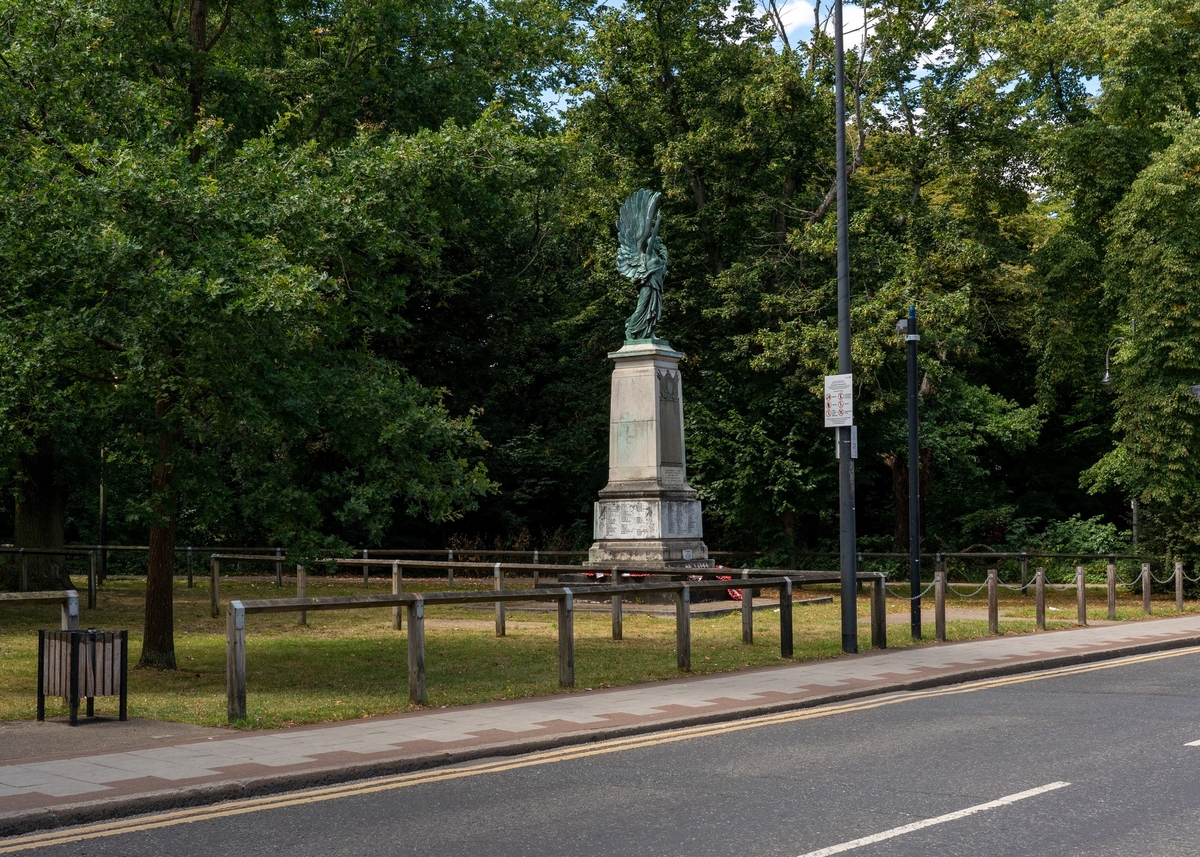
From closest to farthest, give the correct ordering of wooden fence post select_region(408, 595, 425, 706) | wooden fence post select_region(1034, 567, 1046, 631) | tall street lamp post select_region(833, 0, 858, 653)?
wooden fence post select_region(408, 595, 425, 706) → tall street lamp post select_region(833, 0, 858, 653) → wooden fence post select_region(1034, 567, 1046, 631)

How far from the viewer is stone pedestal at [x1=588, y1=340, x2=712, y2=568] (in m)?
27.3

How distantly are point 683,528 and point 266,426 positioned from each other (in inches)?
574

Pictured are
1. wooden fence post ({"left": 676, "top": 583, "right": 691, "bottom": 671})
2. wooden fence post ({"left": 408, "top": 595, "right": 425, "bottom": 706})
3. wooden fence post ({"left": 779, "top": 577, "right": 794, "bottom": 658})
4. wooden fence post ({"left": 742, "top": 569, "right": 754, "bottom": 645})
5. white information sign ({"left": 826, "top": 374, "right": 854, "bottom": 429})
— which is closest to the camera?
wooden fence post ({"left": 408, "top": 595, "right": 425, "bottom": 706})

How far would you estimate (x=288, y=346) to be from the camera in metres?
13.3

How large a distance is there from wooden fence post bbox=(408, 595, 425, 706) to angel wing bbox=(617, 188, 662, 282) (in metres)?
19.0

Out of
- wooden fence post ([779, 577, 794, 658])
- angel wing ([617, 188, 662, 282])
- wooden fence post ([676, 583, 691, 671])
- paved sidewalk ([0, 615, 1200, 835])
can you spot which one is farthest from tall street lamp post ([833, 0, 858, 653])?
angel wing ([617, 188, 662, 282])

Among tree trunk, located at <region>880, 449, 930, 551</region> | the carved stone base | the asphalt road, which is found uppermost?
tree trunk, located at <region>880, 449, 930, 551</region>

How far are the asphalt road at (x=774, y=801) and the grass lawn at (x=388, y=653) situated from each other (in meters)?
3.13

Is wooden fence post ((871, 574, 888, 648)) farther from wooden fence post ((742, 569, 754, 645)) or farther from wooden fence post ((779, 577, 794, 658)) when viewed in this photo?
wooden fence post ((742, 569, 754, 645))

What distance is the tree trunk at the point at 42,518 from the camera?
26391 millimetres

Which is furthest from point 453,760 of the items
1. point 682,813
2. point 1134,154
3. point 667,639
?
point 1134,154

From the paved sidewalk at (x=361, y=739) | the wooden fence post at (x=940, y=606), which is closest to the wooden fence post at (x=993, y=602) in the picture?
the wooden fence post at (x=940, y=606)

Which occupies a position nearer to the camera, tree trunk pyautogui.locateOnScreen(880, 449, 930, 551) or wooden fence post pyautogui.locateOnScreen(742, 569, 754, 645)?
wooden fence post pyautogui.locateOnScreen(742, 569, 754, 645)

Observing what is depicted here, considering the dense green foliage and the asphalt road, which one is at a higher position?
the dense green foliage
